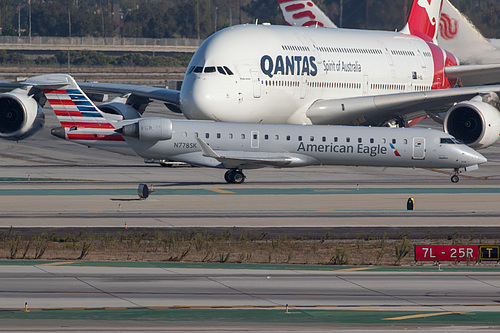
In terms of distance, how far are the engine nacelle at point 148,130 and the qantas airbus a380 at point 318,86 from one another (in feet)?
11.9

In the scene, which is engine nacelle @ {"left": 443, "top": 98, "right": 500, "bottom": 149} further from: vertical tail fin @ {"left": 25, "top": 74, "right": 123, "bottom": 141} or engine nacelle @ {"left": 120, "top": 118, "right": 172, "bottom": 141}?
vertical tail fin @ {"left": 25, "top": 74, "right": 123, "bottom": 141}

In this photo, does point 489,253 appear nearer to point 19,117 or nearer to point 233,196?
point 233,196

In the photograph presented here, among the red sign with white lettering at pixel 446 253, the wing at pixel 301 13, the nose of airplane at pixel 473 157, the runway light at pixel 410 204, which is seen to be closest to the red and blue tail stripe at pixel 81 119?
the runway light at pixel 410 204

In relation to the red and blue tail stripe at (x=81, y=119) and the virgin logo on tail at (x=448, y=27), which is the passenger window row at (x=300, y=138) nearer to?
the red and blue tail stripe at (x=81, y=119)

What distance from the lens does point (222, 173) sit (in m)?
48.1

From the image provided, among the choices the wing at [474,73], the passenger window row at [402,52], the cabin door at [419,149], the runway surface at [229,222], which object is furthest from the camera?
the passenger window row at [402,52]

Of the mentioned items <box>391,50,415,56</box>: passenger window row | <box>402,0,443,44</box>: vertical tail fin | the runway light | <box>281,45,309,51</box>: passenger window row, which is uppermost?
<box>402,0,443,44</box>: vertical tail fin

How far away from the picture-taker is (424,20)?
6431cm

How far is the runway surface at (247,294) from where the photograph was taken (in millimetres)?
19922

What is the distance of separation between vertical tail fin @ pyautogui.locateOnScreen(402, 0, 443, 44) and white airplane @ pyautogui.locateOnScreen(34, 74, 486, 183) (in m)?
20.2

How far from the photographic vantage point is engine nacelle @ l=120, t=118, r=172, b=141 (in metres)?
42.6

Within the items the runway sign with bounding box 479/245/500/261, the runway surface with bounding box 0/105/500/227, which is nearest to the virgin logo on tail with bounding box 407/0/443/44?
the runway surface with bounding box 0/105/500/227

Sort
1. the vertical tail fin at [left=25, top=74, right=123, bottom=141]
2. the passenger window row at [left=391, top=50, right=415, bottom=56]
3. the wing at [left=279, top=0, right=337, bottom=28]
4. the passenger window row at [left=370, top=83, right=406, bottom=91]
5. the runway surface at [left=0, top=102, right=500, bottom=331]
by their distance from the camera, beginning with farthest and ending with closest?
1. the wing at [left=279, top=0, right=337, bottom=28]
2. the passenger window row at [left=391, top=50, right=415, bottom=56]
3. the passenger window row at [left=370, top=83, right=406, bottom=91]
4. the vertical tail fin at [left=25, top=74, right=123, bottom=141]
5. the runway surface at [left=0, top=102, right=500, bottom=331]

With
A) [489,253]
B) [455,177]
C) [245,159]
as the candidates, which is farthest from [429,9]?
[489,253]
